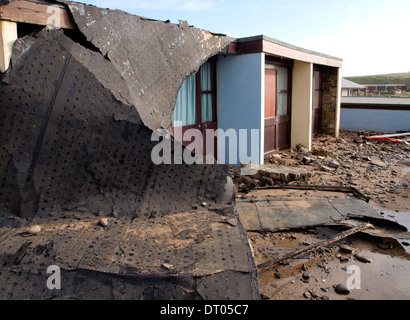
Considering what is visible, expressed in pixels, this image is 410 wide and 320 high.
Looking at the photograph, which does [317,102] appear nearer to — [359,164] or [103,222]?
[359,164]

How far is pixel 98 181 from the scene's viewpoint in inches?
121

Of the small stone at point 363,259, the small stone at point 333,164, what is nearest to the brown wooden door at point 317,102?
the small stone at point 333,164

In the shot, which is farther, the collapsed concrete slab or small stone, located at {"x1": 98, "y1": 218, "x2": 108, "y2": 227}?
small stone, located at {"x1": 98, "y1": 218, "x2": 108, "y2": 227}

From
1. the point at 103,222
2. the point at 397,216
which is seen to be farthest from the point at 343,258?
the point at 103,222

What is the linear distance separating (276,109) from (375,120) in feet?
25.4

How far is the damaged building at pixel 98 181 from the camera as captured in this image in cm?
228

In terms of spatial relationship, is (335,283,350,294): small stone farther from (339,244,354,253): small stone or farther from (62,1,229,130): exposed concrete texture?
(62,1,229,130): exposed concrete texture

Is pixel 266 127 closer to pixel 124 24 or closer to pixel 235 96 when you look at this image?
pixel 235 96

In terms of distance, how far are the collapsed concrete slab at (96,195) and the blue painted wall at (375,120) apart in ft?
42.8

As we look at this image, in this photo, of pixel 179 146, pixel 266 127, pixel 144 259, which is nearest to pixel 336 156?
pixel 266 127

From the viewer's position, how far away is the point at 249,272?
238 centimetres

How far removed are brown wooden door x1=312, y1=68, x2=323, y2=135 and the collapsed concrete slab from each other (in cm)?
968

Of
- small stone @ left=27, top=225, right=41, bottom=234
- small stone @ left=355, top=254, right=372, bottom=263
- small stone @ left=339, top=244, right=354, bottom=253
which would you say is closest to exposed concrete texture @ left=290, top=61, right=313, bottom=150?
small stone @ left=339, top=244, right=354, bottom=253

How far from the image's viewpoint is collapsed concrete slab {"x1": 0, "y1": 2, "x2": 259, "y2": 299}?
2.27m
